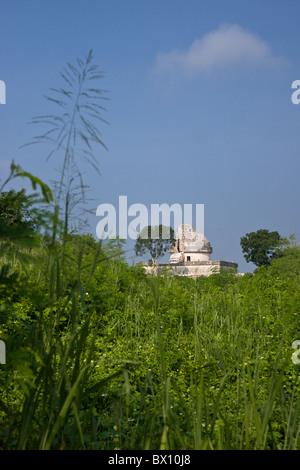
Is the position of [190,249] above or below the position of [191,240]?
below

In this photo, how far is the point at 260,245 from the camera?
77.0 metres

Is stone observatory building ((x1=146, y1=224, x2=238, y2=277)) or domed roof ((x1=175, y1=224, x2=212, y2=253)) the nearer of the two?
stone observatory building ((x1=146, y1=224, x2=238, y2=277))

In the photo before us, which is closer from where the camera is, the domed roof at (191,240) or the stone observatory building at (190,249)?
the stone observatory building at (190,249)

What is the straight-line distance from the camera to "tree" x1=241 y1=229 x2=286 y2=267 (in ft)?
249

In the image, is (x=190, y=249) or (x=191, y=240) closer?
(x=190, y=249)

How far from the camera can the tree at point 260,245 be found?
75875mm

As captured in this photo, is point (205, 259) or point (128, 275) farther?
point (205, 259)

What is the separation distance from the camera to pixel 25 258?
81.6 inches
